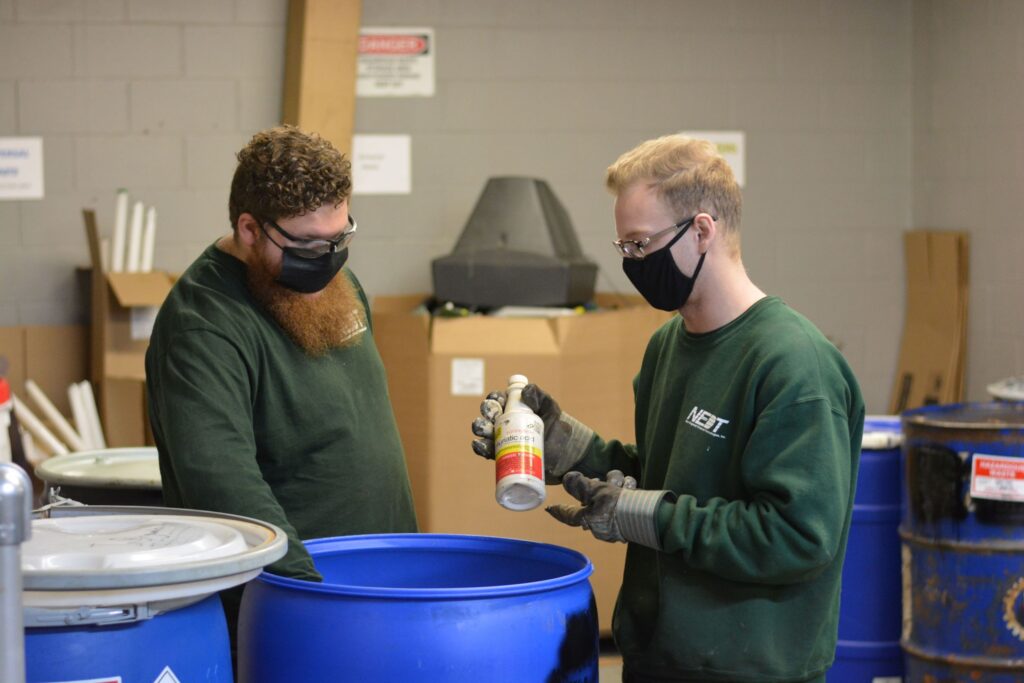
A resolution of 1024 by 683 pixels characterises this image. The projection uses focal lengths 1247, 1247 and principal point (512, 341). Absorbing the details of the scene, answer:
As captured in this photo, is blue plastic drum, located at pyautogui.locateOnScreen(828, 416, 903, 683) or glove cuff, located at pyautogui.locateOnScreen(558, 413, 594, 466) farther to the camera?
blue plastic drum, located at pyautogui.locateOnScreen(828, 416, 903, 683)

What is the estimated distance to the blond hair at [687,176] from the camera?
1.86 m

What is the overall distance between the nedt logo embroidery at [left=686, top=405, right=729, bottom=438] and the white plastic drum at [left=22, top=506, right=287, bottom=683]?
64cm

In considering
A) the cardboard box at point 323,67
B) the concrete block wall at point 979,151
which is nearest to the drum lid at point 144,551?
the cardboard box at point 323,67

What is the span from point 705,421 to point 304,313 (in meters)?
0.75

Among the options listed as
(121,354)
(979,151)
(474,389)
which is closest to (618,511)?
(474,389)

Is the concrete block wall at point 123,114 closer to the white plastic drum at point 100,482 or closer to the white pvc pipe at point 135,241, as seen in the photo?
the white pvc pipe at point 135,241

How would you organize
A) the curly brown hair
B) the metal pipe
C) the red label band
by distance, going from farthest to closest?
the curly brown hair → the red label band → the metal pipe

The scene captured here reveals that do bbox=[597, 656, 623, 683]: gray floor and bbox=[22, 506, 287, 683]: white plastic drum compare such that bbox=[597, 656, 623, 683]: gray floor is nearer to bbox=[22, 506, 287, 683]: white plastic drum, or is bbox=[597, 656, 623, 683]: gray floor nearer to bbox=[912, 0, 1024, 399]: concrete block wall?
bbox=[912, 0, 1024, 399]: concrete block wall

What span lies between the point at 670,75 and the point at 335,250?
3057 mm

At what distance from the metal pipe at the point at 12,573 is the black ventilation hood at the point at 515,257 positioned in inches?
117

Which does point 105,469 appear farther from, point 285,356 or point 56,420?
point 56,420

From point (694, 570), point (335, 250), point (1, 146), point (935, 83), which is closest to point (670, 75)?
point (935, 83)

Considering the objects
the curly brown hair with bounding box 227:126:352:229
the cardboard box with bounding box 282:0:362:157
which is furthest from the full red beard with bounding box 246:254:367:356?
the cardboard box with bounding box 282:0:362:157

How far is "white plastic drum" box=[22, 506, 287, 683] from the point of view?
4.28ft
